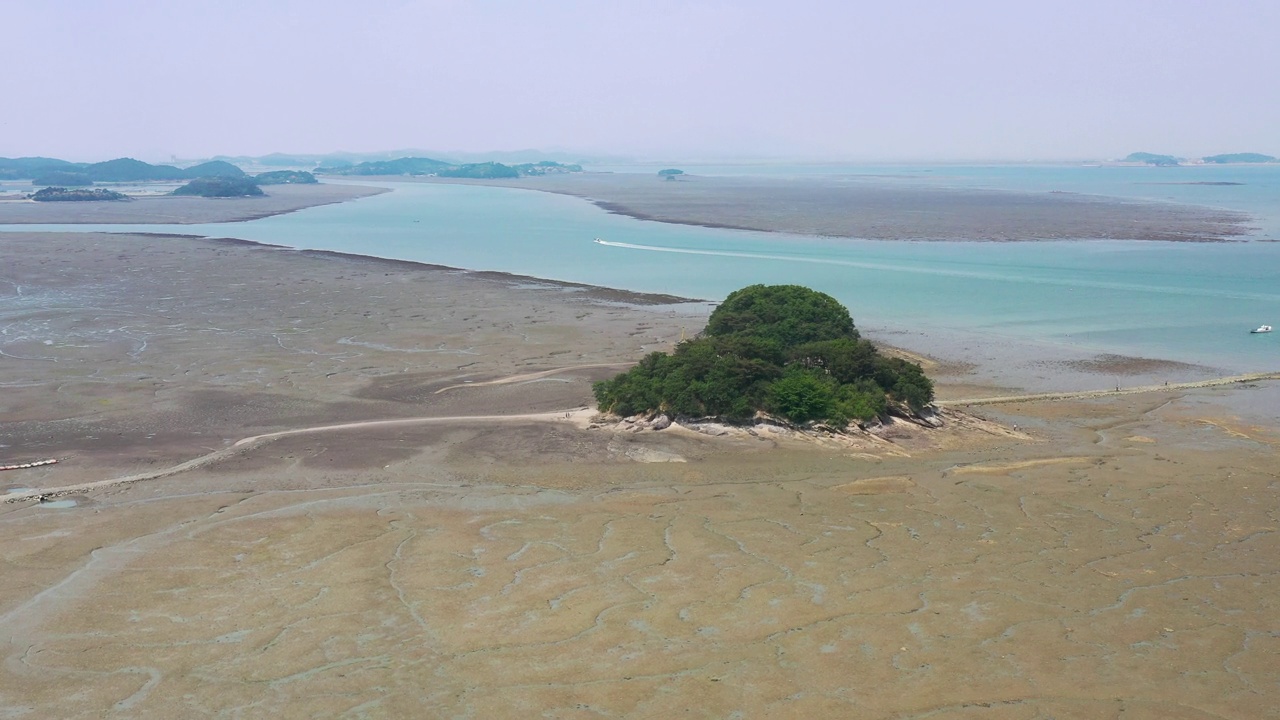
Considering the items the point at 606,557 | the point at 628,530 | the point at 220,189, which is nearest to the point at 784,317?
the point at 628,530

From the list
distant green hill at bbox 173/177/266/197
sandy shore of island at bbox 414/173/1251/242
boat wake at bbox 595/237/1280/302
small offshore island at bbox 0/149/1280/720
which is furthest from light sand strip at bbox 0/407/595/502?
distant green hill at bbox 173/177/266/197

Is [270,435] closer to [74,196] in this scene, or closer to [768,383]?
[768,383]

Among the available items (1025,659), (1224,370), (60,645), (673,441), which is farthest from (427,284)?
(1025,659)

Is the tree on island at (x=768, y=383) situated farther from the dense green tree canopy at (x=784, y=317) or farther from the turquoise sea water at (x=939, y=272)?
the turquoise sea water at (x=939, y=272)

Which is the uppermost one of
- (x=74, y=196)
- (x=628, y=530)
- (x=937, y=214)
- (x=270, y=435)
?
(x=74, y=196)

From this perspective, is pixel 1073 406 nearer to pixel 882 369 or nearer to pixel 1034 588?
pixel 882 369

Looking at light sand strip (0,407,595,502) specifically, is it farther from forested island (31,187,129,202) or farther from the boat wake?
forested island (31,187,129,202)

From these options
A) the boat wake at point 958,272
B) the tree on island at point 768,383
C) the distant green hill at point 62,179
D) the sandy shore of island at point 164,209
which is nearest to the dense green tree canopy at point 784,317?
the tree on island at point 768,383

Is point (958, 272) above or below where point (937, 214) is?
below
